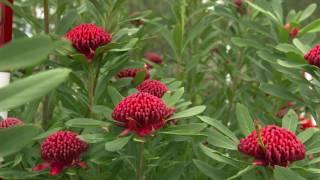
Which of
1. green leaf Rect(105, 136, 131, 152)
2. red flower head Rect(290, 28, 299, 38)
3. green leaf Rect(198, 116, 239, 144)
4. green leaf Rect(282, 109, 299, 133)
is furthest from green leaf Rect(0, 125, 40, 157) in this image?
red flower head Rect(290, 28, 299, 38)

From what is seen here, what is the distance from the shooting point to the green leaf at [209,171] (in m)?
0.72

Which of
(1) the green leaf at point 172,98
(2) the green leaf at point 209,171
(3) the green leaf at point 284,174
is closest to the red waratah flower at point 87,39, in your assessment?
(1) the green leaf at point 172,98

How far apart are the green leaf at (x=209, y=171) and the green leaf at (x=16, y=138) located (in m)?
0.37

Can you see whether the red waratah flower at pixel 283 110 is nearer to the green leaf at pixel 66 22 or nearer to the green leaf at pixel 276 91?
the green leaf at pixel 276 91

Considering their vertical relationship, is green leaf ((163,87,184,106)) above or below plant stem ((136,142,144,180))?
above

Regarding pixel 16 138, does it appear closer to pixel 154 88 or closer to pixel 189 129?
pixel 189 129

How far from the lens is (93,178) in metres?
0.73

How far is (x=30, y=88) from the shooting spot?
1.19 ft

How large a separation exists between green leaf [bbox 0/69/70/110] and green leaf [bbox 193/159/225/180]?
0.39 m

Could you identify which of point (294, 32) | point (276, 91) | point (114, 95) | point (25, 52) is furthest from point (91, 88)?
point (25, 52)

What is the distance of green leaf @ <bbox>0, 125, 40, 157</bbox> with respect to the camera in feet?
1.25

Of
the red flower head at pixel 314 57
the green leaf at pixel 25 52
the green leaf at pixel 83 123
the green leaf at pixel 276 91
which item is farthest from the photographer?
the green leaf at pixel 276 91

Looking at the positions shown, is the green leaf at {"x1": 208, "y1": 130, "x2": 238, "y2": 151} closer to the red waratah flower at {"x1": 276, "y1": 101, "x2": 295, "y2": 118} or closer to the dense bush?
the dense bush

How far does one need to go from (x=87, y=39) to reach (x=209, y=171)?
263 millimetres
